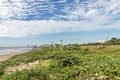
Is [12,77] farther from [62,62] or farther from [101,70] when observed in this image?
[62,62]

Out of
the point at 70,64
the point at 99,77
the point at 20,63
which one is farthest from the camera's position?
the point at 20,63

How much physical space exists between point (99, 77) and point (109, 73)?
1427 mm

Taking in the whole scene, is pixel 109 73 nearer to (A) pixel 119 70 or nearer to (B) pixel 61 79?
(A) pixel 119 70

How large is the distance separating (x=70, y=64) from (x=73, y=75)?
146 inches

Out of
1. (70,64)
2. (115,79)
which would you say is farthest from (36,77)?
(70,64)

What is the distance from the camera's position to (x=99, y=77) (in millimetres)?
11914

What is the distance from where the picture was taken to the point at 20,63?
2466 centimetres

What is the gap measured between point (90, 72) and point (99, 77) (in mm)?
1793

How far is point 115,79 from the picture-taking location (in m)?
12.1

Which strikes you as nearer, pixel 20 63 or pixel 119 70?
pixel 119 70

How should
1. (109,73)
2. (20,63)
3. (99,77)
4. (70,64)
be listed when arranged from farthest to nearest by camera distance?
(20,63) < (70,64) < (109,73) < (99,77)

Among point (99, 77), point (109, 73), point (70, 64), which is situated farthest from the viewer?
point (70, 64)

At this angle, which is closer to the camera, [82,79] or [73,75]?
[82,79]

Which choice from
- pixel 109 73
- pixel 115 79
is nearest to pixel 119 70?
pixel 109 73
